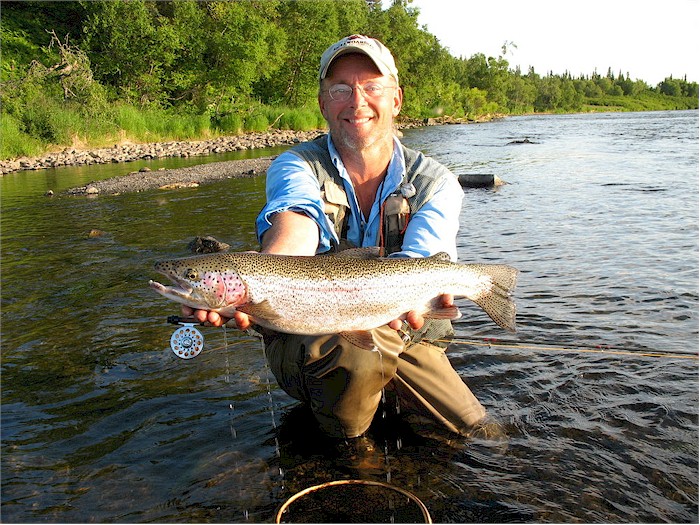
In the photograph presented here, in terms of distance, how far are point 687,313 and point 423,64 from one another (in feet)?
231

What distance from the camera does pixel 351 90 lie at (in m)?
3.72

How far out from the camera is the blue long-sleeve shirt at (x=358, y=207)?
11.5 ft

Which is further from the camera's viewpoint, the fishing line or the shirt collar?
the fishing line

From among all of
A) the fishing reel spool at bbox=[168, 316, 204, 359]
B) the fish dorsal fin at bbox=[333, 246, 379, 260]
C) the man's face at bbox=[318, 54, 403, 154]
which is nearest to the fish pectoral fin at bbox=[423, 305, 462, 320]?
the fish dorsal fin at bbox=[333, 246, 379, 260]

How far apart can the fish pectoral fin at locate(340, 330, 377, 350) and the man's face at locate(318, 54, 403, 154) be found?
1256mm

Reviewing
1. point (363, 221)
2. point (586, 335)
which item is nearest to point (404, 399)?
point (363, 221)

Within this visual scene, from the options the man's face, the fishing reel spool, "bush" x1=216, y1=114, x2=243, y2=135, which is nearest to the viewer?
the man's face

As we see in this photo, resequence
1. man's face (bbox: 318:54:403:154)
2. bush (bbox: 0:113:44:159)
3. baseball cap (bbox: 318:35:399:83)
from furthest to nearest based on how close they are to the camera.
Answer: bush (bbox: 0:113:44:159) < man's face (bbox: 318:54:403:154) < baseball cap (bbox: 318:35:399:83)

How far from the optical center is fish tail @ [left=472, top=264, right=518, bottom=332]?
11.4ft

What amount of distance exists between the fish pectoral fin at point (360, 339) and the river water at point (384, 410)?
821 mm

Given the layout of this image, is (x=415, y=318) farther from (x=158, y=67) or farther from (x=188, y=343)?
(x=158, y=67)

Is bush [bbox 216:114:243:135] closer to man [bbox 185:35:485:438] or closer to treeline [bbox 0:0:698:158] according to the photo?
treeline [bbox 0:0:698:158]

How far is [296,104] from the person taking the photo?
47.3 m

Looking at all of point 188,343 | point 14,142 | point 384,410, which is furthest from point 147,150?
point 384,410
